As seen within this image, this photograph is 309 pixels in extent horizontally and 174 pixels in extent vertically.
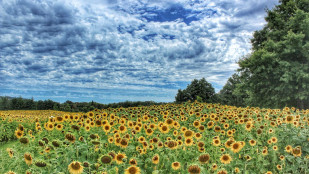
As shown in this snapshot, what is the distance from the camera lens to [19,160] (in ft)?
9.78

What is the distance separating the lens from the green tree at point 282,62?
15352 mm

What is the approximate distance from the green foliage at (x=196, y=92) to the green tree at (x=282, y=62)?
4454 millimetres

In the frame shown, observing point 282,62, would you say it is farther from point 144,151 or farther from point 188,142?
point 144,151

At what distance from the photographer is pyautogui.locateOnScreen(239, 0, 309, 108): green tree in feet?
50.4

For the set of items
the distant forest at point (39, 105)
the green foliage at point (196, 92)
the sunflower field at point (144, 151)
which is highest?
the green foliage at point (196, 92)

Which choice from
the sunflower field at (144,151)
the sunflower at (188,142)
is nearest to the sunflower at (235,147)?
the sunflower field at (144,151)

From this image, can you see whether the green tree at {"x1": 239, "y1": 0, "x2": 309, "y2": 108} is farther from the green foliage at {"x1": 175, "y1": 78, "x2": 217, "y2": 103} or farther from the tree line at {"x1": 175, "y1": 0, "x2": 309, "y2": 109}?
the green foliage at {"x1": 175, "y1": 78, "x2": 217, "y2": 103}

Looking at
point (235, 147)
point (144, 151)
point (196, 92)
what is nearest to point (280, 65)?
point (196, 92)

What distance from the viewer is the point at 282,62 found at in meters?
15.3

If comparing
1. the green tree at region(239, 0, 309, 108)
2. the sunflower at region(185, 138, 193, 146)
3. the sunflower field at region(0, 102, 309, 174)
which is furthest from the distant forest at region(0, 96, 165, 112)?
the sunflower at region(185, 138, 193, 146)

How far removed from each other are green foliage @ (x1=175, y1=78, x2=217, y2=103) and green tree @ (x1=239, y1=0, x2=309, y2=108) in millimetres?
4454

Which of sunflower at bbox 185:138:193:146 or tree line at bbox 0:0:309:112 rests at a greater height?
tree line at bbox 0:0:309:112

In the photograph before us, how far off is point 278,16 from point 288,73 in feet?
17.4

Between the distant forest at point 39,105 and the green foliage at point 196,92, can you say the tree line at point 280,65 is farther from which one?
the distant forest at point 39,105
